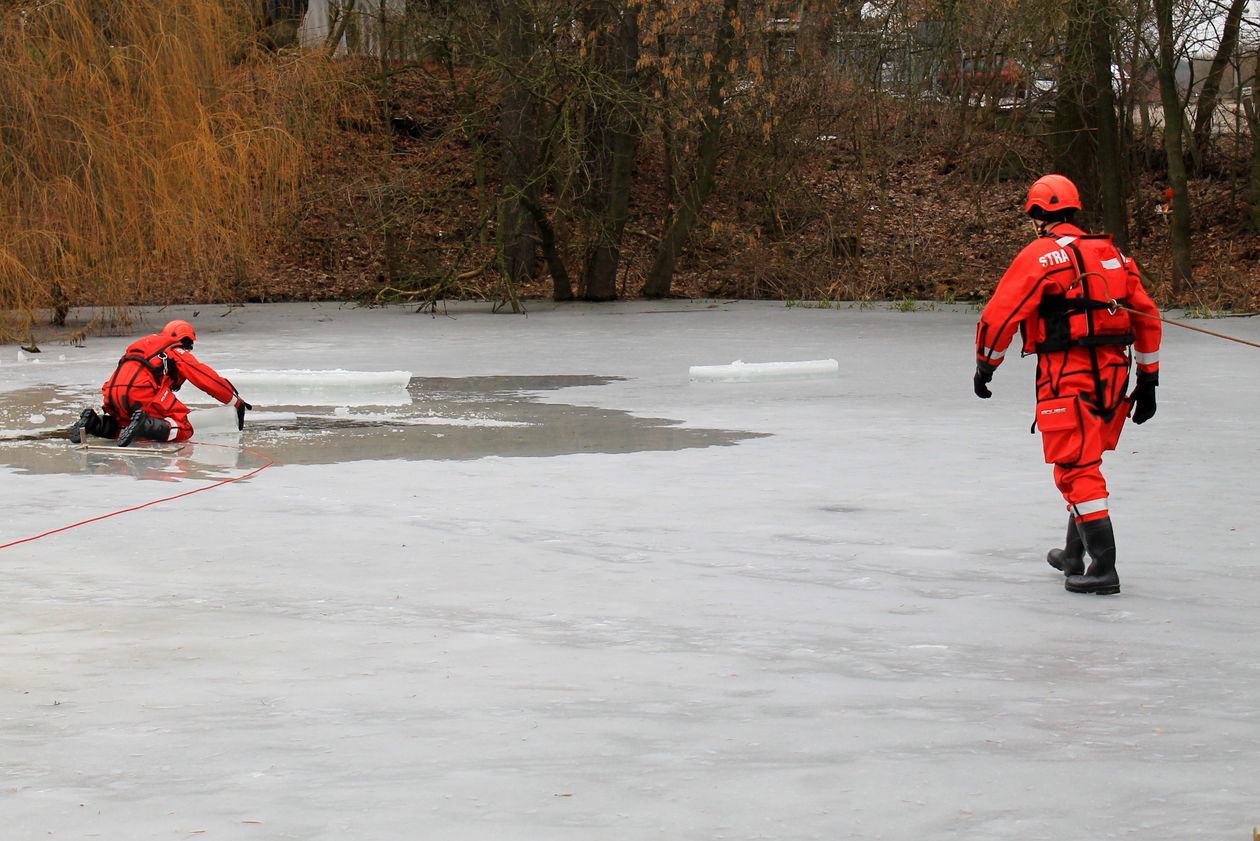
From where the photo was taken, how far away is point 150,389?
30.6ft

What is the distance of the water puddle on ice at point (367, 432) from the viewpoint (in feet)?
28.8

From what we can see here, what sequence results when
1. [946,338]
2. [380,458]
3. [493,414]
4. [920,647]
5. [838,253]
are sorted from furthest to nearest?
[838,253]
[946,338]
[493,414]
[380,458]
[920,647]

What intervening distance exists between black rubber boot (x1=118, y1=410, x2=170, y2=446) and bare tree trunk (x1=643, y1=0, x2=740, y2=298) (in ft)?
45.6

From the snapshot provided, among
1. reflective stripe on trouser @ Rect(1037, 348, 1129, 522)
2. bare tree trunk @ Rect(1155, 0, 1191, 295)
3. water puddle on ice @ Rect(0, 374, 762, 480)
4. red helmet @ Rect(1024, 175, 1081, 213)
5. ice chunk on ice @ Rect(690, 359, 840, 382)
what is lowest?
water puddle on ice @ Rect(0, 374, 762, 480)

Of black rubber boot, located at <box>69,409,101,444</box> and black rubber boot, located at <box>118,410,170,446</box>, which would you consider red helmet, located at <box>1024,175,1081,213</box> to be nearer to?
black rubber boot, located at <box>118,410,170,446</box>

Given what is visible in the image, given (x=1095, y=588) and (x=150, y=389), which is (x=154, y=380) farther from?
(x=1095, y=588)

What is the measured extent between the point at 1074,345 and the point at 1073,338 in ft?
0.09

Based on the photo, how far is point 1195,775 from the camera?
357 centimetres

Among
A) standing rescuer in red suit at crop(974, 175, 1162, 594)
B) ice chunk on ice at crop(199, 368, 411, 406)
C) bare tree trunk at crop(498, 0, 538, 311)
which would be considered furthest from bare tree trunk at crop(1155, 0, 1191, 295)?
standing rescuer in red suit at crop(974, 175, 1162, 594)

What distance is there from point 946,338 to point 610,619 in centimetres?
1311

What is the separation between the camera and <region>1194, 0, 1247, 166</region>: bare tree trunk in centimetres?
2014

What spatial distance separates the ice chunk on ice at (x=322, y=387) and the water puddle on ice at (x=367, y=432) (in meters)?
0.03

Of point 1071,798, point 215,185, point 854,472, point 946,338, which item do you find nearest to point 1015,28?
point 946,338

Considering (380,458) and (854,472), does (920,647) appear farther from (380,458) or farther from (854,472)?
(380,458)
